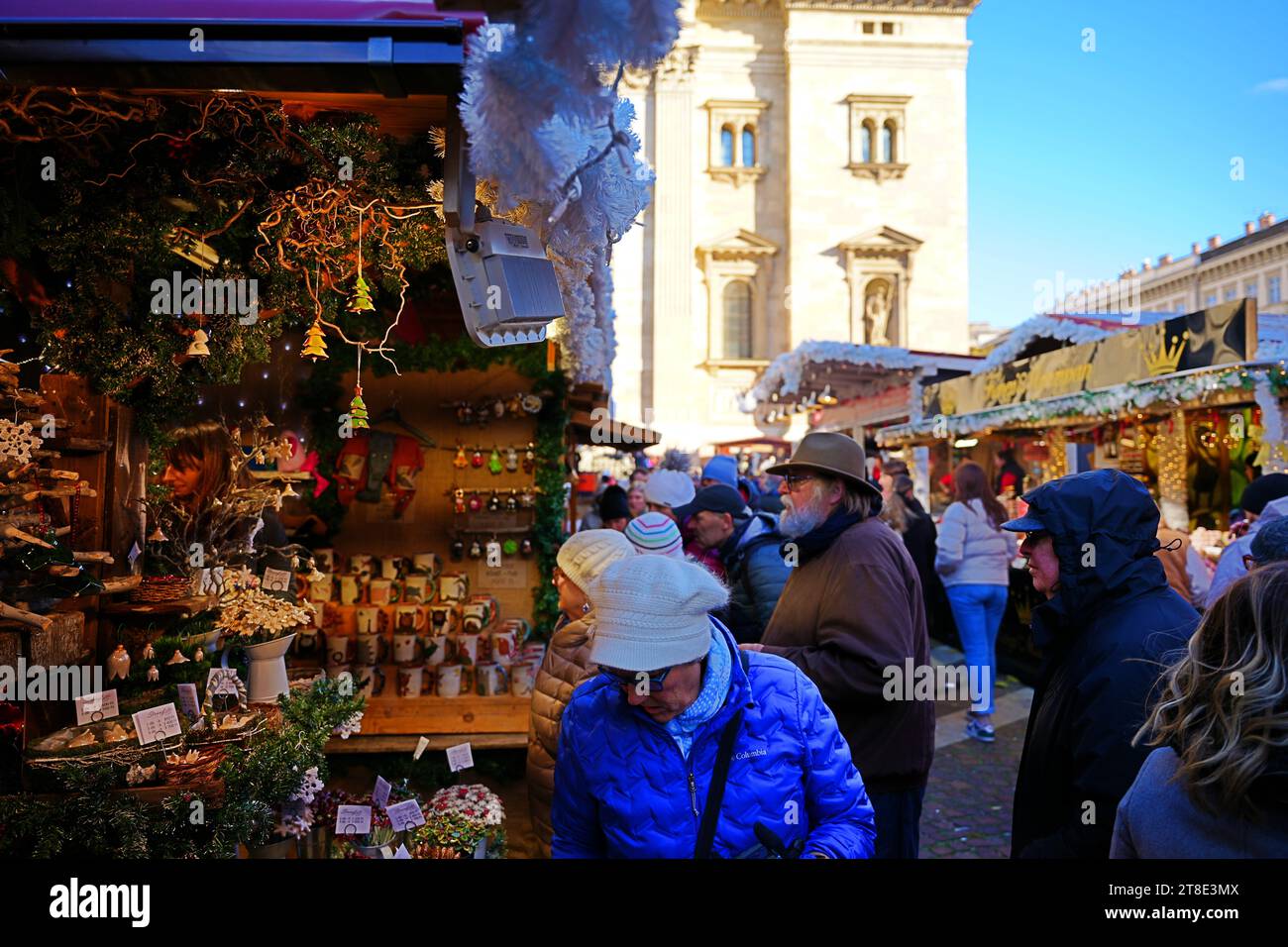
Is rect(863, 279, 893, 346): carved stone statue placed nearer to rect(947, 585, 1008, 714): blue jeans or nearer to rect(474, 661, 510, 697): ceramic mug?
rect(947, 585, 1008, 714): blue jeans

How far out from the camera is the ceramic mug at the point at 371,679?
206 inches

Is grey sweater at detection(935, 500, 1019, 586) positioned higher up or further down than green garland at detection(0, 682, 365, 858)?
higher up

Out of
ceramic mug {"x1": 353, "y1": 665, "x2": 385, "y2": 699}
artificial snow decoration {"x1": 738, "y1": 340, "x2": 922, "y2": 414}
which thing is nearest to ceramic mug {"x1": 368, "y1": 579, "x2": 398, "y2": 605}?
ceramic mug {"x1": 353, "y1": 665, "x2": 385, "y2": 699}

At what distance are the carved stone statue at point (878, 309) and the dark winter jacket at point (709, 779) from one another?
27373mm

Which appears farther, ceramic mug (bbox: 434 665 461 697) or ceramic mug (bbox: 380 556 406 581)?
ceramic mug (bbox: 380 556 406 581)

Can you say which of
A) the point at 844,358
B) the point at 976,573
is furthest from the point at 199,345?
the point at 844,358

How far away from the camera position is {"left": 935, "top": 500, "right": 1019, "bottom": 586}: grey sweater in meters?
6.66

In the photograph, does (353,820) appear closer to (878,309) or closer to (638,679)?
(638,679)

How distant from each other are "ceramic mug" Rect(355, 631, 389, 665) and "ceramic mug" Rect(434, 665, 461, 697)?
449 mm

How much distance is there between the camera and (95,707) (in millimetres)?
2971

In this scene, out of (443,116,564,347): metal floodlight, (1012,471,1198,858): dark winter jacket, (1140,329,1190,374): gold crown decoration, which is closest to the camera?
(1012,471,1198,858): dark winter jacket

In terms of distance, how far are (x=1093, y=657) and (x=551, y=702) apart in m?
1.67
